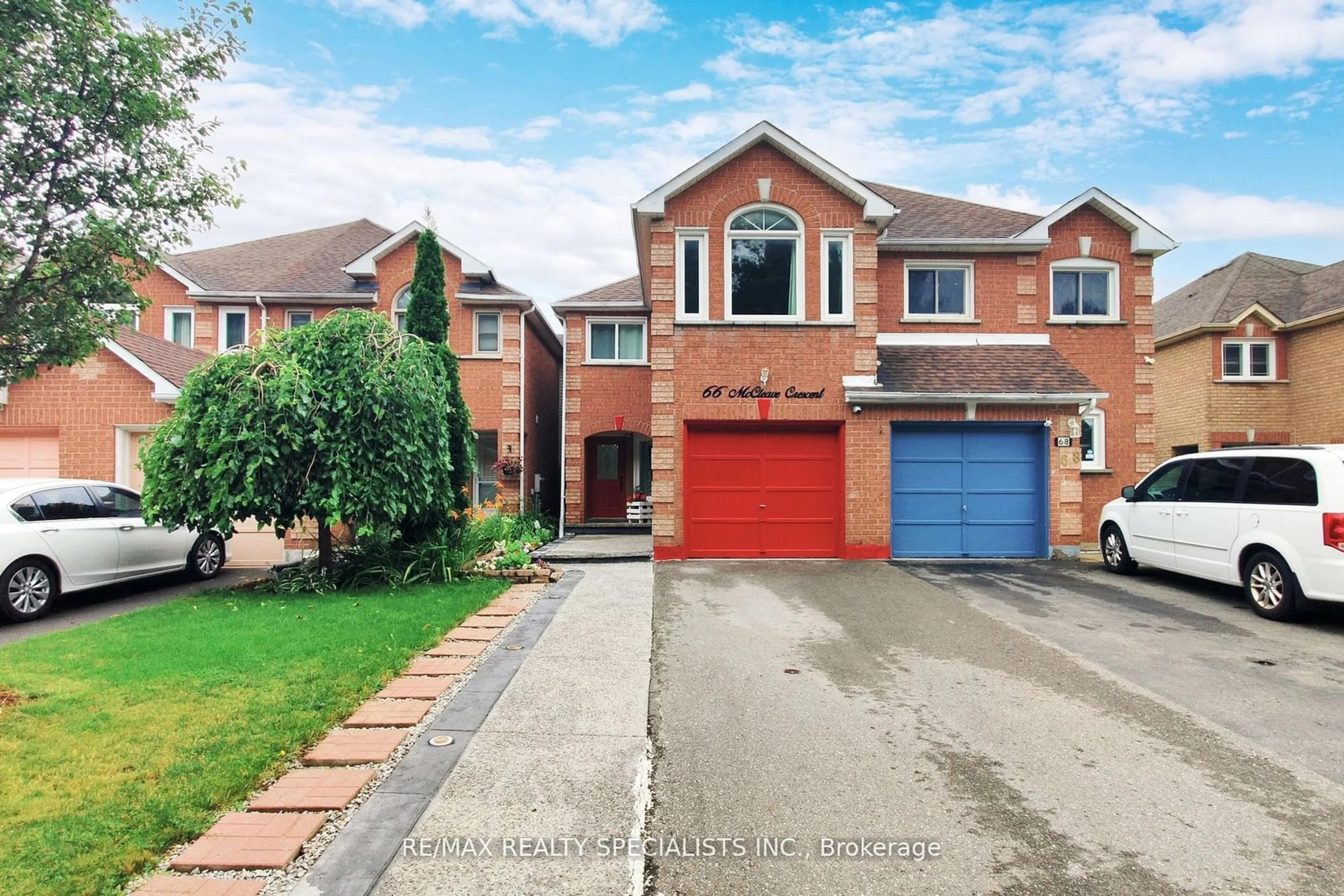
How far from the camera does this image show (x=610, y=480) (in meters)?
19.1

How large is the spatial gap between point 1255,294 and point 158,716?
2577 cm

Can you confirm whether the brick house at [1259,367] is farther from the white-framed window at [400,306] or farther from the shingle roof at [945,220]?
the white-framed window at [400,306]

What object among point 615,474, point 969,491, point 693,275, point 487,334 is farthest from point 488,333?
point 969,491

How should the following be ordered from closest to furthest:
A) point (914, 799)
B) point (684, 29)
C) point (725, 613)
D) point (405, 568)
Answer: point (914, 799), point (725, 613), point (405, 568), point (684, 29)

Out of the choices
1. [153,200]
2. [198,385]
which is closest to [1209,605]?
[153,200]

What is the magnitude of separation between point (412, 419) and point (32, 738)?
18.3 feet

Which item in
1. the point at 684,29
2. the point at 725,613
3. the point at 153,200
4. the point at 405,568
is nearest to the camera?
the point at 153,200

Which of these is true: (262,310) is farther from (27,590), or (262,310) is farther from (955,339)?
(955,339)

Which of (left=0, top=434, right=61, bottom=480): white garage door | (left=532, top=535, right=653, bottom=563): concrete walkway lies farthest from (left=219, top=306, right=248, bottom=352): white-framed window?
(left=532, top=535, right=653, bottom=563): concrete walkway

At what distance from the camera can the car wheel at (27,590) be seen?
310 inches

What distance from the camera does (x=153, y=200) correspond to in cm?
551

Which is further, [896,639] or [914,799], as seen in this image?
[896,639]

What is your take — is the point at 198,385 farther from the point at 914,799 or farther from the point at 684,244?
the point at 914,799

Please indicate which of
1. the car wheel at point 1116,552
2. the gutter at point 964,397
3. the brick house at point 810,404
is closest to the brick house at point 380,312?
the brick house at point 810,404
